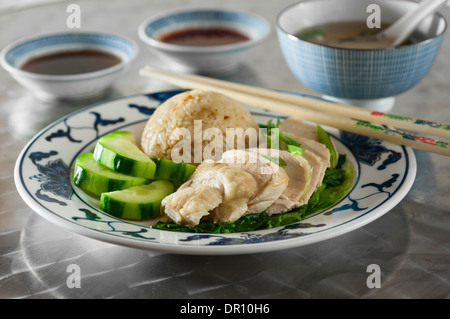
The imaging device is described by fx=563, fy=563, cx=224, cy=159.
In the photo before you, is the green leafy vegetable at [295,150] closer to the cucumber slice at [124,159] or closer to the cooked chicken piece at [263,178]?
the cooked chicken piece at [263,178]

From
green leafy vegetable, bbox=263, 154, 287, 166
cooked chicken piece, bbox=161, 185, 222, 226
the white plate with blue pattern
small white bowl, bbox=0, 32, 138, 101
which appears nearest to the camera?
the white plate with blue pattern

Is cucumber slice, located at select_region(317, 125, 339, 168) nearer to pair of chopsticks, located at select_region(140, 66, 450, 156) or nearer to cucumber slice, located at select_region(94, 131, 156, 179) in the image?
pair of chopsticks, located at select_region(140, 66, 450, 156)

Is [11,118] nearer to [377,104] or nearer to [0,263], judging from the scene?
[0,263]

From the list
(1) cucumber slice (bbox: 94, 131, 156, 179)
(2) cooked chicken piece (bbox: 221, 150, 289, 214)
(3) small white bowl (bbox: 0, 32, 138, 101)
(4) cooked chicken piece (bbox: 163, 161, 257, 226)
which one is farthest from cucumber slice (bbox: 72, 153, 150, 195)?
(3) small white bowl (bbox: 0, 32, 138, 101)

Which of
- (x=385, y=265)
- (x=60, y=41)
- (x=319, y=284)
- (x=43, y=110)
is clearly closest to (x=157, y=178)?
(x=319, y=284)

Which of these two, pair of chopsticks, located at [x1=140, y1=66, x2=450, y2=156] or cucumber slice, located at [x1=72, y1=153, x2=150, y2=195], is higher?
pair of chopsticks, located at [x1=140, y1=66, x2=450, y2=156]

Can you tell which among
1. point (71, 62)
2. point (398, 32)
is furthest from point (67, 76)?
point (398, 32)

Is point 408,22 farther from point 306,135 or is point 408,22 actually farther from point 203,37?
point 203,37
